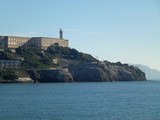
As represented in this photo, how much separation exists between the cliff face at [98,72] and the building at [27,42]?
63.9 feet

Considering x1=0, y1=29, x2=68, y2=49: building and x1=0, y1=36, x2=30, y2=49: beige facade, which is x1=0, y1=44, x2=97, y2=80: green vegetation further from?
x1=0, y1=36, x2=30, y2=49: beige facade

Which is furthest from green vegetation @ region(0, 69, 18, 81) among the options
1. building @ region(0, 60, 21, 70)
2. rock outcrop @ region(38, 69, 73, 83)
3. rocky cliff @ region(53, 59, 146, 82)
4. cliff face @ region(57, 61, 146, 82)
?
cliff face @ region(57, 61, 146, 82)

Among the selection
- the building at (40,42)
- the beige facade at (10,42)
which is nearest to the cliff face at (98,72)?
the building at (40,42)

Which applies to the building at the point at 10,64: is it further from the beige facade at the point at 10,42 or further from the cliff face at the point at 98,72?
the beige facade at the point at 10,42

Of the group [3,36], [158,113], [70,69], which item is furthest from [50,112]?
[3,36]

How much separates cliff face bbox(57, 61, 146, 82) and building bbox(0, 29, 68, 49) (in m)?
19.5

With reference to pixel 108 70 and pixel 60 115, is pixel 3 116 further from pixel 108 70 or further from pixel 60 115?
pixel 108 70

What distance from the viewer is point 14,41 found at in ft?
583

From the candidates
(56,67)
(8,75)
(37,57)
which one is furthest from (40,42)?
(8,75)

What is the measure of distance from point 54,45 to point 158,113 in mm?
138203

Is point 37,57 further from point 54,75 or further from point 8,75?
point 8,75

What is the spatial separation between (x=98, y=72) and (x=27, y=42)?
129ft

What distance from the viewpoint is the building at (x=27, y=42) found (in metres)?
174

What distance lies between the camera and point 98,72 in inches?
6196
